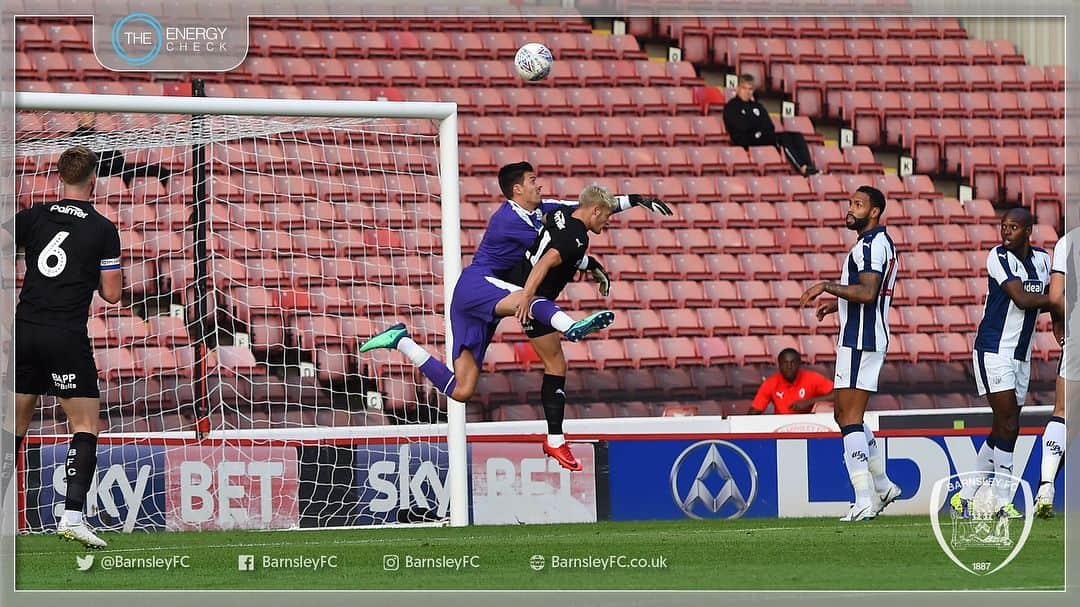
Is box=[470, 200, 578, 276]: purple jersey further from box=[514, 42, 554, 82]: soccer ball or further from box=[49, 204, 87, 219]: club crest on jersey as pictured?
box=[49, 204, 87, 219]: club crest on jersey

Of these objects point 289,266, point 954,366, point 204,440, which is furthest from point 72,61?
point 954,366

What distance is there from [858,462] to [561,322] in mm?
2224

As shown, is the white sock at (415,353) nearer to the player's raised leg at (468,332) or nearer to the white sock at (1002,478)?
the player's raised leg at (468,332)

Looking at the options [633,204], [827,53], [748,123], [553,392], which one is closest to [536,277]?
[633,204]

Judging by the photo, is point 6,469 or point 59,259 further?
point 59,259

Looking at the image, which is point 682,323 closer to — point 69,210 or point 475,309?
point 475,309

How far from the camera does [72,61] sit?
14.2 m

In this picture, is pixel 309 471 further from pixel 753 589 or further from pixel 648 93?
pixel 648 93

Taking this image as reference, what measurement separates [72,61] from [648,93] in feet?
17.5

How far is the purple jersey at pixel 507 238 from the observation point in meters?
9.27

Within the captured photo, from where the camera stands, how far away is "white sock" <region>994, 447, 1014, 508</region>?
843 cm
